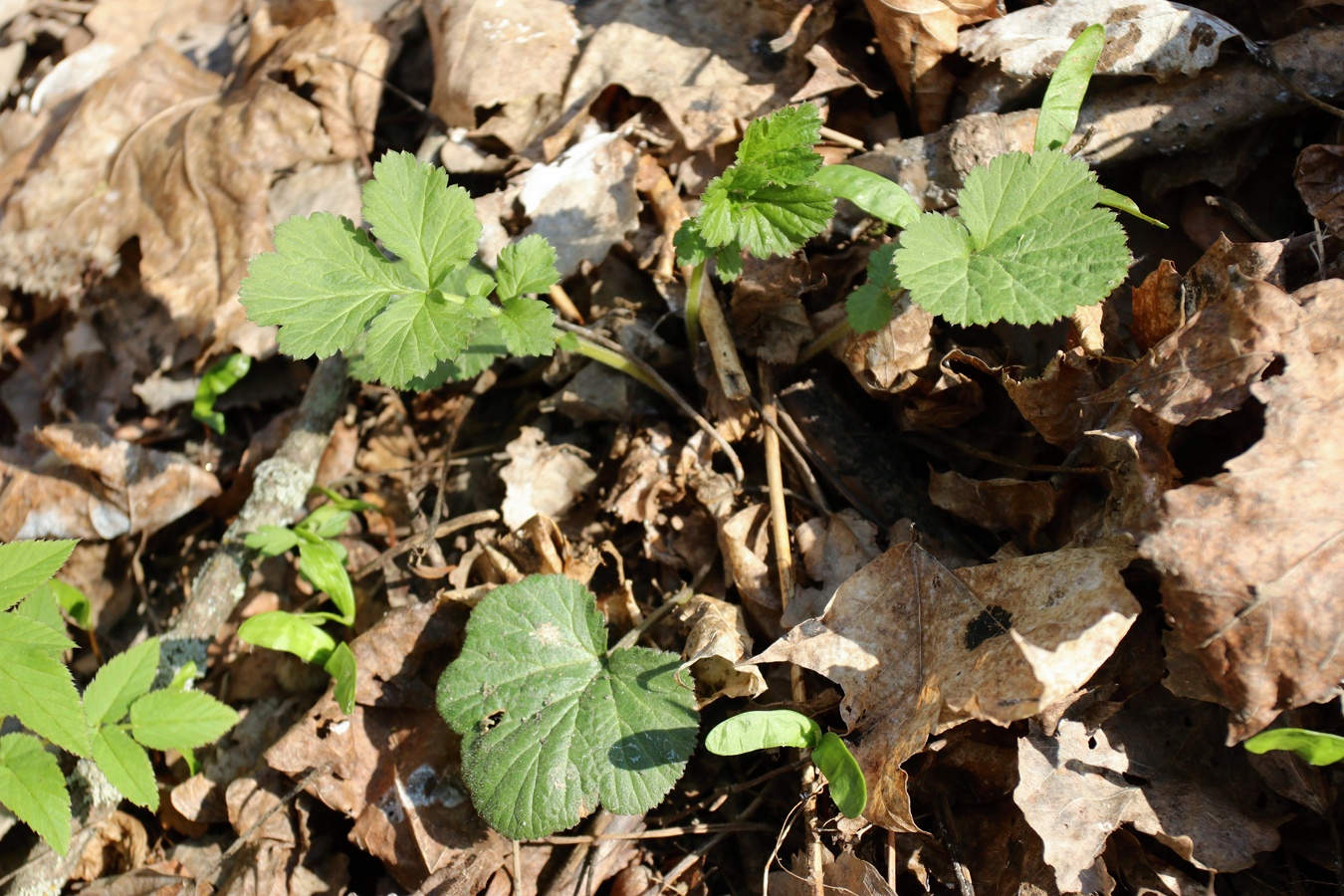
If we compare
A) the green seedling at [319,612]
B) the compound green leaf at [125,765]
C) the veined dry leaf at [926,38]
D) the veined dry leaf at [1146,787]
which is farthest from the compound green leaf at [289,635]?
the veined dry leaf at [926,38]

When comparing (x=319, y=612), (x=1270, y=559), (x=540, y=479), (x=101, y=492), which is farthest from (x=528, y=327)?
(x=101, y=492)

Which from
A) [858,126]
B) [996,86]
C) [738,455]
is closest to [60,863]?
[738,455]

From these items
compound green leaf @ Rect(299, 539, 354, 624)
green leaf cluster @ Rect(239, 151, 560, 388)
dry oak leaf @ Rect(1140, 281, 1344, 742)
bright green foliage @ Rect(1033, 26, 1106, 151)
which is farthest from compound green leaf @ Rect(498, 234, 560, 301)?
dry oak leaf @ Rect(1140, 281, 1344, 742)

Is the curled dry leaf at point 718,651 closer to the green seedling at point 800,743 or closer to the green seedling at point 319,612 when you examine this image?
the green seedling at point 800,743

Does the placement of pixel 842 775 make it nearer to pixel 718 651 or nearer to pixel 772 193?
pixel 718 651

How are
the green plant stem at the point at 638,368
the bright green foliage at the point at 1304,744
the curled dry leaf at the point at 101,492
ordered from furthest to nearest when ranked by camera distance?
the curled dry leaf at the point at 101,492 < the green plant stem at the point at 638,368 < the bright green foliage at the point at 1304,744

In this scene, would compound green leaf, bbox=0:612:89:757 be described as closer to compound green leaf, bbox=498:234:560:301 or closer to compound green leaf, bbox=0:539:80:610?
compound green leaf, bbox=0:539:80:610
